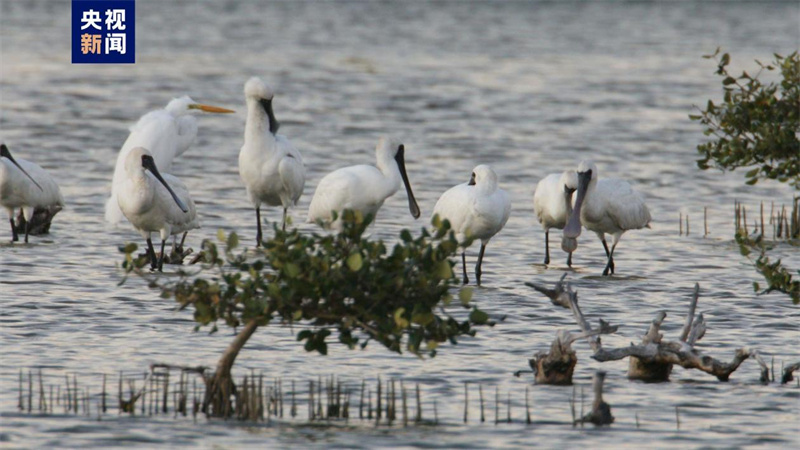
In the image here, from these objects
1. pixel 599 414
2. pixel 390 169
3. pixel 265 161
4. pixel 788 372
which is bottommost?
pixel 599 414

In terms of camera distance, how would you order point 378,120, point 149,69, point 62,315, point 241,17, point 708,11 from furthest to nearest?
point 708,11, point 241,17, point 149,69, point 378,120, point 62,315

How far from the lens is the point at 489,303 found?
44.7 ft

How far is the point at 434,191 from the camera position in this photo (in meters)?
21.8

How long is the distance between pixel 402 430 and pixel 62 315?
4598 millimetres

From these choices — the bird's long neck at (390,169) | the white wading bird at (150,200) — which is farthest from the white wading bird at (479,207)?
the white wading bird at (150,200)

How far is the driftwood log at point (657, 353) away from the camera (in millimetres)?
10094

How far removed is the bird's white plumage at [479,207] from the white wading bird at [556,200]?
116cm

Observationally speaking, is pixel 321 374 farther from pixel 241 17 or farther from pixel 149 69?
pixel 241 17

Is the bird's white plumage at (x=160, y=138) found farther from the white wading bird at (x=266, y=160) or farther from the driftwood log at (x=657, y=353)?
the driftwood log at (x=657, y=353)

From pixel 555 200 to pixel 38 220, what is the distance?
19.5 ft

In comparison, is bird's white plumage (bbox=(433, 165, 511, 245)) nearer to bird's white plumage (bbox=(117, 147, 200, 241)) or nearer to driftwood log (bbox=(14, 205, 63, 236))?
bird's white plumage (bbox=(117, 147, 200, 241))

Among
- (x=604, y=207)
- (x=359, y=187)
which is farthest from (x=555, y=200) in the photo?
(x=359, y=187)

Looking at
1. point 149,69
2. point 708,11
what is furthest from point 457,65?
point 708,11

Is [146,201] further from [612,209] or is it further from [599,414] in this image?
[599,414]
